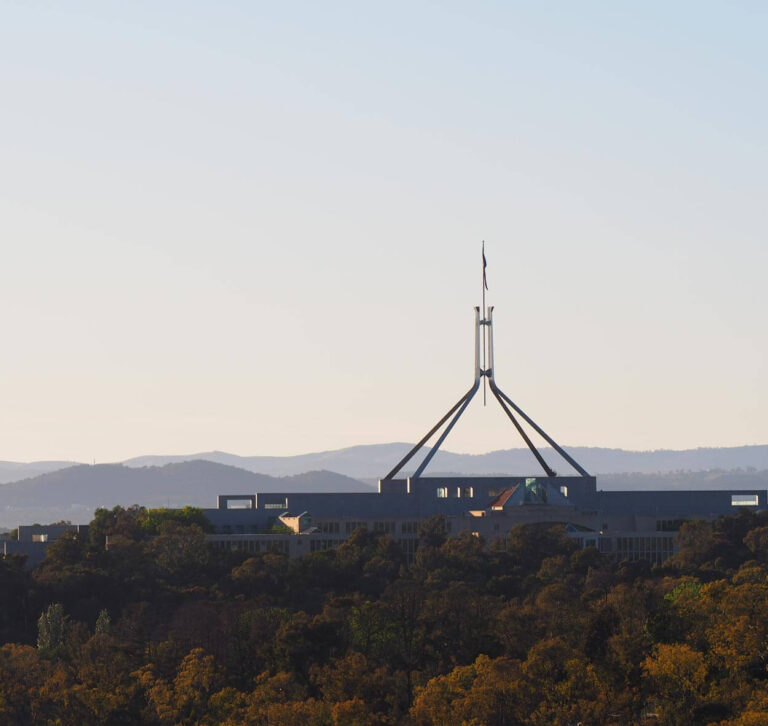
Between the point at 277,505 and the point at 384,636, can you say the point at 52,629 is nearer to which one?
the point at 384,636

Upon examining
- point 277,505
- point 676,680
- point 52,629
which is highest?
point 277,505

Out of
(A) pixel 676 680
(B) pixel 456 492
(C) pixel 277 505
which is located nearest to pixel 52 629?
(A) pixel 676 680

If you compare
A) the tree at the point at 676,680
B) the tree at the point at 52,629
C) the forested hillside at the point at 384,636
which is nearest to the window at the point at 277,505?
the forested hillside at the point at 384,636

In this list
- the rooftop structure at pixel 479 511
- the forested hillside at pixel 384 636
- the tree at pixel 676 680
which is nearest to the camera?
the tree at pixel 676 680

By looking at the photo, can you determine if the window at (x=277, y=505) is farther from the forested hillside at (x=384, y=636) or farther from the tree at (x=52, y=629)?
the tree at (x=52, y=629)

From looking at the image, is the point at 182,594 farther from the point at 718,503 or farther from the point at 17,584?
the point at 718,503

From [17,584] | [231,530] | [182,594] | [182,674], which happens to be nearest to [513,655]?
[182,674]

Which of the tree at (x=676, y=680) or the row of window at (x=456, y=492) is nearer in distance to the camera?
the tree at (x=676, y=680)

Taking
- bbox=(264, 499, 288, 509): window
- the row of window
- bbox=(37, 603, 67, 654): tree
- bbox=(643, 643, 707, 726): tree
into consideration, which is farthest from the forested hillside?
bbox=(264, 499, 288, 509): window
